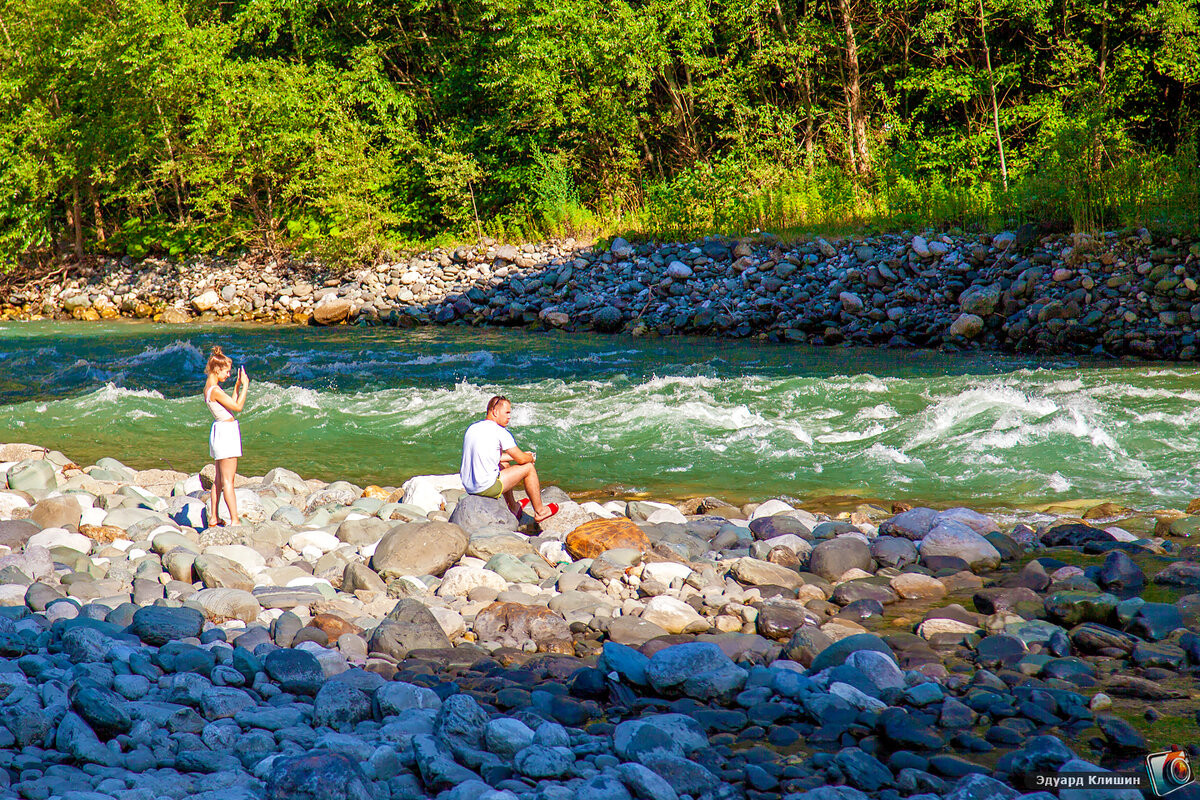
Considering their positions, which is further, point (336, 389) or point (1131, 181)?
point (1131, 181)

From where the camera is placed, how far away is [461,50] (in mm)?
23375

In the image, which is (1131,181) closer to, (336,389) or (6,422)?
(336,389)

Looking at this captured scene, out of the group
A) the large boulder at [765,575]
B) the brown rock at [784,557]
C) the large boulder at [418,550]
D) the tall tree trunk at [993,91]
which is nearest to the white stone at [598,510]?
the large boulder at [418,550]

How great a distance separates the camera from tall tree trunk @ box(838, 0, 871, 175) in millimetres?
18672

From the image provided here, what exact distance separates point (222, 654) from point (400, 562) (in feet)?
4.52

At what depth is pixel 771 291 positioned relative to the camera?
15758mm

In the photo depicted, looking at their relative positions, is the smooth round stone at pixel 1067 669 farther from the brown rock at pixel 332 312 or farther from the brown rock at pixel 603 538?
the brown rock at pixel 332 312

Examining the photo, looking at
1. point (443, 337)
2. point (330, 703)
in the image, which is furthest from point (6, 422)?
point (330, 703)

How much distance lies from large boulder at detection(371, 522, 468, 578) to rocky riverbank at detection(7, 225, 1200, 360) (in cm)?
1002

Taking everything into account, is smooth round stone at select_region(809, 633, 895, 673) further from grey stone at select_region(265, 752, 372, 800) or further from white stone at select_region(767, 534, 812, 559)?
grey stone at select_region(265, 752, 372, 800)

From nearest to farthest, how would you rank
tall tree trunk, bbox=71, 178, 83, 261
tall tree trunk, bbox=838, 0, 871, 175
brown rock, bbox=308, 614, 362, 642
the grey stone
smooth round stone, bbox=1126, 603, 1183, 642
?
1. the grey stone
2. smooth round stone, bbox=1126, 603, 1183, 642
3. brown rock, bbox=308, 614, 362, 642
4. tall tree trunk, bbox=838, 0, 871, 175
5. tall tree trunk, bbox=71, 178, 83, 261

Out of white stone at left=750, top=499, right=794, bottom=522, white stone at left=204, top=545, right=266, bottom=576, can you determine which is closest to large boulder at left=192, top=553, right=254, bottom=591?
white stone at left=204, top=545, right=266, bottom=576

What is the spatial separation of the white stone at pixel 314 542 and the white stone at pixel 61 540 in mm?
1269

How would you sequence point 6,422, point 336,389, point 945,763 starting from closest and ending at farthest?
point 945,763
point 6,422
point 336,389
